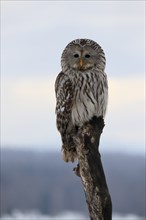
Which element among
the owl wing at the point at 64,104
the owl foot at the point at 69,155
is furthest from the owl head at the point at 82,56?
the owl foot at the point at 69,155

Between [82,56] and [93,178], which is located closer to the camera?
[93,178]

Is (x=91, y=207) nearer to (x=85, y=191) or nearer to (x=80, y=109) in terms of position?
(x=85, y=191)

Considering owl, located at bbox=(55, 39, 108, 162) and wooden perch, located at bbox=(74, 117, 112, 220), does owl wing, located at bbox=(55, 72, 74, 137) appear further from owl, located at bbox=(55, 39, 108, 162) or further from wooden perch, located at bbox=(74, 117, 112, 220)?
wooden perch, located at bbox=(74, 117, 112, 220)

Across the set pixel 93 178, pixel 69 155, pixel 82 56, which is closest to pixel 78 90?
pixel 82 56

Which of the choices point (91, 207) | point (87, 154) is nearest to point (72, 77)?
point (87, 154)

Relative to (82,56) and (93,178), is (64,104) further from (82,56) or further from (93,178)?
(93,178)

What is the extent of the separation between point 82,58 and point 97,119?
3.03ft

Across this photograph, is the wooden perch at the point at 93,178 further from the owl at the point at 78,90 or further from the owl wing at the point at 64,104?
the owl wing at the point at 64,104

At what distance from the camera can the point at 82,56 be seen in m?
7.93

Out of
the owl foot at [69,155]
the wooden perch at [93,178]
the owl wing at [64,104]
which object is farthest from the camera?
the owl wing at [64,104]

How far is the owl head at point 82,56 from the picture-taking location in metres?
7.93

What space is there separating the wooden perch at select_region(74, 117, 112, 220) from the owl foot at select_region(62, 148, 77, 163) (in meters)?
0.58

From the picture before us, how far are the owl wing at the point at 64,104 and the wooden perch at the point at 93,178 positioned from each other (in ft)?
2.48

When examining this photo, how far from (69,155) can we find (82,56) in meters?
1.38
